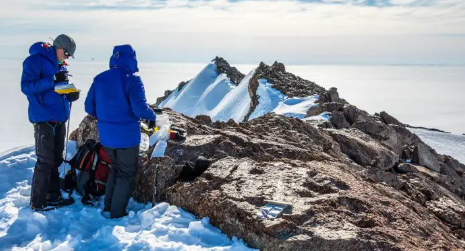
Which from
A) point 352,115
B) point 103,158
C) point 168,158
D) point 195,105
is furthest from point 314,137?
point 195,105

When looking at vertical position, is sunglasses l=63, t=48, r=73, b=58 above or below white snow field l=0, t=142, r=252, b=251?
above

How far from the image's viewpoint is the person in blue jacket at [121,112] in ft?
18.4

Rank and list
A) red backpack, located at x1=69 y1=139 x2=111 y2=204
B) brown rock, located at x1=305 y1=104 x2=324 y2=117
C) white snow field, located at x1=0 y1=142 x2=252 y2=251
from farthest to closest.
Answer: brown rock, located at x1=305 y1=104 x2=324 y2=117
red backpack, located at x1=69 y1=139 x2=111 y2=204
white snow field, located at x1=0 y1=142 x2=252 y2=251

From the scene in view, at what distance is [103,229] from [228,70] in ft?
141

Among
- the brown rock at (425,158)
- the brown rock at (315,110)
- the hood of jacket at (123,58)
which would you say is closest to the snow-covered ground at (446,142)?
the brown rock at (315,110)

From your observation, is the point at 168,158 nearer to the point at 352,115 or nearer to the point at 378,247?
the point at 378,247

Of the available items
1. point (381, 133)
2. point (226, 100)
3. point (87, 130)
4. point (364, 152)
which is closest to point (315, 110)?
point (381, 133)

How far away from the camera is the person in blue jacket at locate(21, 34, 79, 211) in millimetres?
5762

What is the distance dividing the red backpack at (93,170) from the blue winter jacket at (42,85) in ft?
2.64

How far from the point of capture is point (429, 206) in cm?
788

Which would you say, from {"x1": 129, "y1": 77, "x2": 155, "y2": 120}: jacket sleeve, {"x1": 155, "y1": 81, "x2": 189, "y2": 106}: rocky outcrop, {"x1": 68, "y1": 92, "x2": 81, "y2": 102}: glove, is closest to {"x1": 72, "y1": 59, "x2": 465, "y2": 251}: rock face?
{"x1": 129, "y1": 77, "x2": 155, "y2": 120}: jacket sleeve

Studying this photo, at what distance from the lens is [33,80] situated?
5754mm

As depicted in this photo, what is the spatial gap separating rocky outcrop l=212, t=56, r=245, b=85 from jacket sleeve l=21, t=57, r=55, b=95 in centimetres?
3818

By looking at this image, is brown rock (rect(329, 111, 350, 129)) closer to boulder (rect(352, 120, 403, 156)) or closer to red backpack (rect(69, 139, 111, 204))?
boulder (rect(352, 120, 403, 156))
